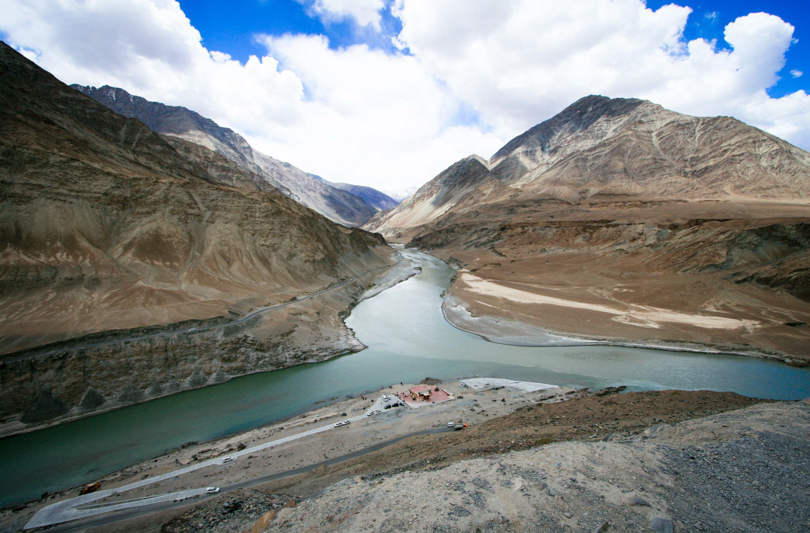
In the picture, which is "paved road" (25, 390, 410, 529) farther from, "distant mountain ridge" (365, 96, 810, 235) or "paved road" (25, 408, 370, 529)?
"distant mountain ridge" (365, 96, 810, 235)

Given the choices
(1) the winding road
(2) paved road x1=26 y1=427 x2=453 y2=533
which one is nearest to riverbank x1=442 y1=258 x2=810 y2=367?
(2) paved road x1=26 y1=427 x2=453 y2=533

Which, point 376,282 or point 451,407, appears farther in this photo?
point 376,282

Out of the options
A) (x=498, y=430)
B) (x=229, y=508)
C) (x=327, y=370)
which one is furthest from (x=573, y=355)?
(x=229, y=508)

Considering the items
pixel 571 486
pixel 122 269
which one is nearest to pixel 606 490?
pixel 571 486

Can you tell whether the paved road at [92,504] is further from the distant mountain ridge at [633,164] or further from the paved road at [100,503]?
the distant mountain ridge at [633,164]

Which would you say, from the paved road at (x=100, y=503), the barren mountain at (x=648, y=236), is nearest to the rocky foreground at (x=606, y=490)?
the paved road at (x=100, y=503)

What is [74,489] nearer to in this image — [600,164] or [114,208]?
[114,208]
